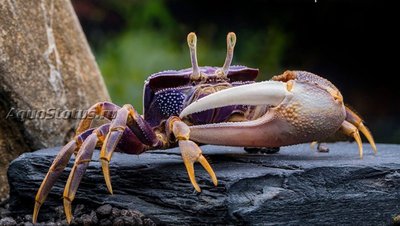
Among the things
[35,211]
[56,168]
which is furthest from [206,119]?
[35,211]

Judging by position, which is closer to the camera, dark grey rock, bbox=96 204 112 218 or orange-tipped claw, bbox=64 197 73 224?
orange-tipped claw, bbox=64 197 73 224

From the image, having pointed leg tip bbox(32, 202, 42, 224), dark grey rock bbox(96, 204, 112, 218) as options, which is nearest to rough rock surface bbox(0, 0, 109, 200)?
pointed leg tip bbox(32, 202, 42, 224)

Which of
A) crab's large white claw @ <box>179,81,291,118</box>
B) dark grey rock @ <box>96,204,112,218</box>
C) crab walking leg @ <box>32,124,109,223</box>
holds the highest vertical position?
crab's large white claw @ <box>179,81,291,118</box>

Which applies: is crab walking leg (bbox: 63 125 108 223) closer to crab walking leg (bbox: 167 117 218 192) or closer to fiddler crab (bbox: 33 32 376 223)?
fiddler crab (bbox: 33 32 376 223)

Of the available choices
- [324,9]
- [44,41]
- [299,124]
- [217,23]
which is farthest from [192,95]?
[217,23]

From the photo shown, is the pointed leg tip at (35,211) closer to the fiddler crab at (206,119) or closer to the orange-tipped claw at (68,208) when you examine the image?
the fiddler crab at (206,119)

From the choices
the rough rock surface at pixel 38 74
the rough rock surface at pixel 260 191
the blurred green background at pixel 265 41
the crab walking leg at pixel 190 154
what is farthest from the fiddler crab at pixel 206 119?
the blurred green background at pixel 265 41
